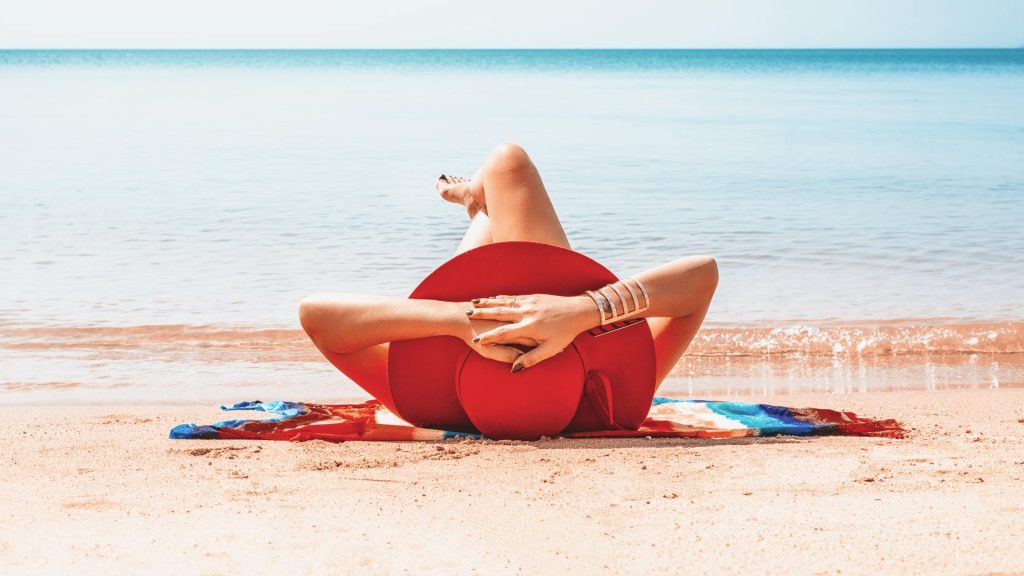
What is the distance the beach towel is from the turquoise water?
9.10 feet

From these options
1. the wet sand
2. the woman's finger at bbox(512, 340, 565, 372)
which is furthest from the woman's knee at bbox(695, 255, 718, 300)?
the wet sand

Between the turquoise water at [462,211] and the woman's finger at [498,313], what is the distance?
360cm

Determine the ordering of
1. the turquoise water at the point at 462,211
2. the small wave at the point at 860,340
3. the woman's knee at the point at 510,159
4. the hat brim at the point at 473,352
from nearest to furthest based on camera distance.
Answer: the hat brim at the point at 473,352 → the woman's knee at the point at 510,159 → the small wave at the point at 860,340 → the turquoise water at the point at 462,211

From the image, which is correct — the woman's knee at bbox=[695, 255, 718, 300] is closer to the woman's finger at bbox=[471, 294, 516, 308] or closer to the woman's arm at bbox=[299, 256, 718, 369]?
the woman's arm at bbox=[299, 256, 718, 369]

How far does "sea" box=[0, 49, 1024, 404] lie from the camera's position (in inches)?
230

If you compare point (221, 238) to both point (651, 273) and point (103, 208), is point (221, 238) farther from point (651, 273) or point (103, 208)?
point (651, 273)

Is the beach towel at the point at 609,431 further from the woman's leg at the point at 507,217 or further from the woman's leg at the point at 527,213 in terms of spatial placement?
the woman's leg at the point at 527,213

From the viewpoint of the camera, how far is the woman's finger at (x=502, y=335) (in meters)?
3.17

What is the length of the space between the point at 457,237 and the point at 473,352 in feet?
22.6

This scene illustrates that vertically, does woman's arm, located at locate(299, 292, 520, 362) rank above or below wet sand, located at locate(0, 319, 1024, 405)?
above

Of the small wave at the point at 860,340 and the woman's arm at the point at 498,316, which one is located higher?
the woman's arm at the point at 498,316

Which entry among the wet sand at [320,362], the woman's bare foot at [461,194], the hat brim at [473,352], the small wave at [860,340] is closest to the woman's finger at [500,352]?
the hat brim at [473,352]

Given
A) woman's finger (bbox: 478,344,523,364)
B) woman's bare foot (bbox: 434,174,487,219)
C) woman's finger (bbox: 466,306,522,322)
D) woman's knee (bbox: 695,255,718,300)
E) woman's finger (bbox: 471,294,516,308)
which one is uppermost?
woman's bare foot (bbox: 434,174,487,219)

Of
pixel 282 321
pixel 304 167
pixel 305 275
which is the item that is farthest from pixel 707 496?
pixel 304 167
